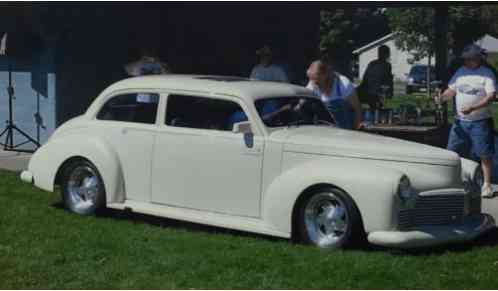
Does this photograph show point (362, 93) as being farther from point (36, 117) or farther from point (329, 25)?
point (329, 25)

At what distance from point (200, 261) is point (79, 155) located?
8.07ft

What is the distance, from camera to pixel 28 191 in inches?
398

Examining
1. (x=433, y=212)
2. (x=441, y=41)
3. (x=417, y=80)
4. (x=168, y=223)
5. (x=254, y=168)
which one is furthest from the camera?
(x=417, y=80)

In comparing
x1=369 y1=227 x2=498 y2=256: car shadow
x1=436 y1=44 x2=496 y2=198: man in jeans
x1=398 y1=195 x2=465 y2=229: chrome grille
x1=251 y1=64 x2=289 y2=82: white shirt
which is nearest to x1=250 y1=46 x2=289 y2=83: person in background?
x1=251 y1=64 x2=289 y2=82: white shirt

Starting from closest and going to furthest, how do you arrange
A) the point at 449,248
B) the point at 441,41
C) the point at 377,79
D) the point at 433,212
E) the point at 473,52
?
the point at 433,212, the point at 449,248, the point at 473,52, the point at 377,79, the point at 441,41

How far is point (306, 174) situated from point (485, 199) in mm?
3443

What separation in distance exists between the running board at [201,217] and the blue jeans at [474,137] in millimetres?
3266

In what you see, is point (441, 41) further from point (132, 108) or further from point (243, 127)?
point (243, 127)

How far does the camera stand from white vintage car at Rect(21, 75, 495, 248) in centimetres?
698

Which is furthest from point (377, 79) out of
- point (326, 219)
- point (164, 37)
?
point (326, 219)

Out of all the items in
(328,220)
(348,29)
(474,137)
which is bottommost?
(328,220)

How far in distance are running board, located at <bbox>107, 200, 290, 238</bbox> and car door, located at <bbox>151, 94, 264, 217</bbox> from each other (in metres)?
0.05

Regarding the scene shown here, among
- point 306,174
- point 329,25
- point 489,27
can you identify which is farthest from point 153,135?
point 329,25

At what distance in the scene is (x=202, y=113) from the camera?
26.5 ft
